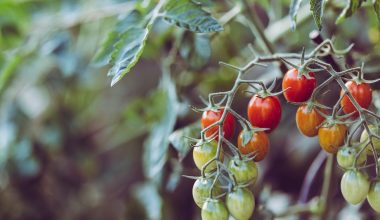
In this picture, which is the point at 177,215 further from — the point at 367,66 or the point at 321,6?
the point at 321,6

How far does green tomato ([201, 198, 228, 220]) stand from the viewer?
0.72m

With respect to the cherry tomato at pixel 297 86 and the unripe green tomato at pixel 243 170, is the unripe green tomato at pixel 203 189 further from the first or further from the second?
Result: the cherry tomato at pixel 297 86

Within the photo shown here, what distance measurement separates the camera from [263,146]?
29.3 inches

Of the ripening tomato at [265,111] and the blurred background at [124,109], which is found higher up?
the ripening tomato at [265,111]

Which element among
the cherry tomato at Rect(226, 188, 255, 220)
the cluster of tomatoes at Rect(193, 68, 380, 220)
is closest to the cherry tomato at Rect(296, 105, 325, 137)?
the cluster of tomatoes at Rect(193, 68, 380, 220)

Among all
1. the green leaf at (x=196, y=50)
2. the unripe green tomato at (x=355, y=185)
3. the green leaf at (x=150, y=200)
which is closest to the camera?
the unripe green tomato at (x=355, y=185)

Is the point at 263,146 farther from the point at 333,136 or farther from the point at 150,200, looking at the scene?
the point at 150,200

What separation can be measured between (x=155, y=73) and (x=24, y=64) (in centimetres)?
56

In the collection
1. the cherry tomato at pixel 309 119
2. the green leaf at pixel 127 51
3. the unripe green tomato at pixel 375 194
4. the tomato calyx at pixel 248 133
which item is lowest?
the unripe green tomato at pixel 375 194

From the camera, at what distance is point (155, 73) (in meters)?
1.90

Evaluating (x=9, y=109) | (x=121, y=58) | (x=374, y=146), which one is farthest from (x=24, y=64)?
(x=374, y=146)

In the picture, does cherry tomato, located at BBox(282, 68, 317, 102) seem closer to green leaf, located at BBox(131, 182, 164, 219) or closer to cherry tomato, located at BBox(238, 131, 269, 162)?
cherry tomato, located at BBox(238, 131, 269, 162)

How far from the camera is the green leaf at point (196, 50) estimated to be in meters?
1.00

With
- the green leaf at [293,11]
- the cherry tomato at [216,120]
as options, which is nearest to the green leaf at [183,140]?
the cherry tomato at [216,120]
